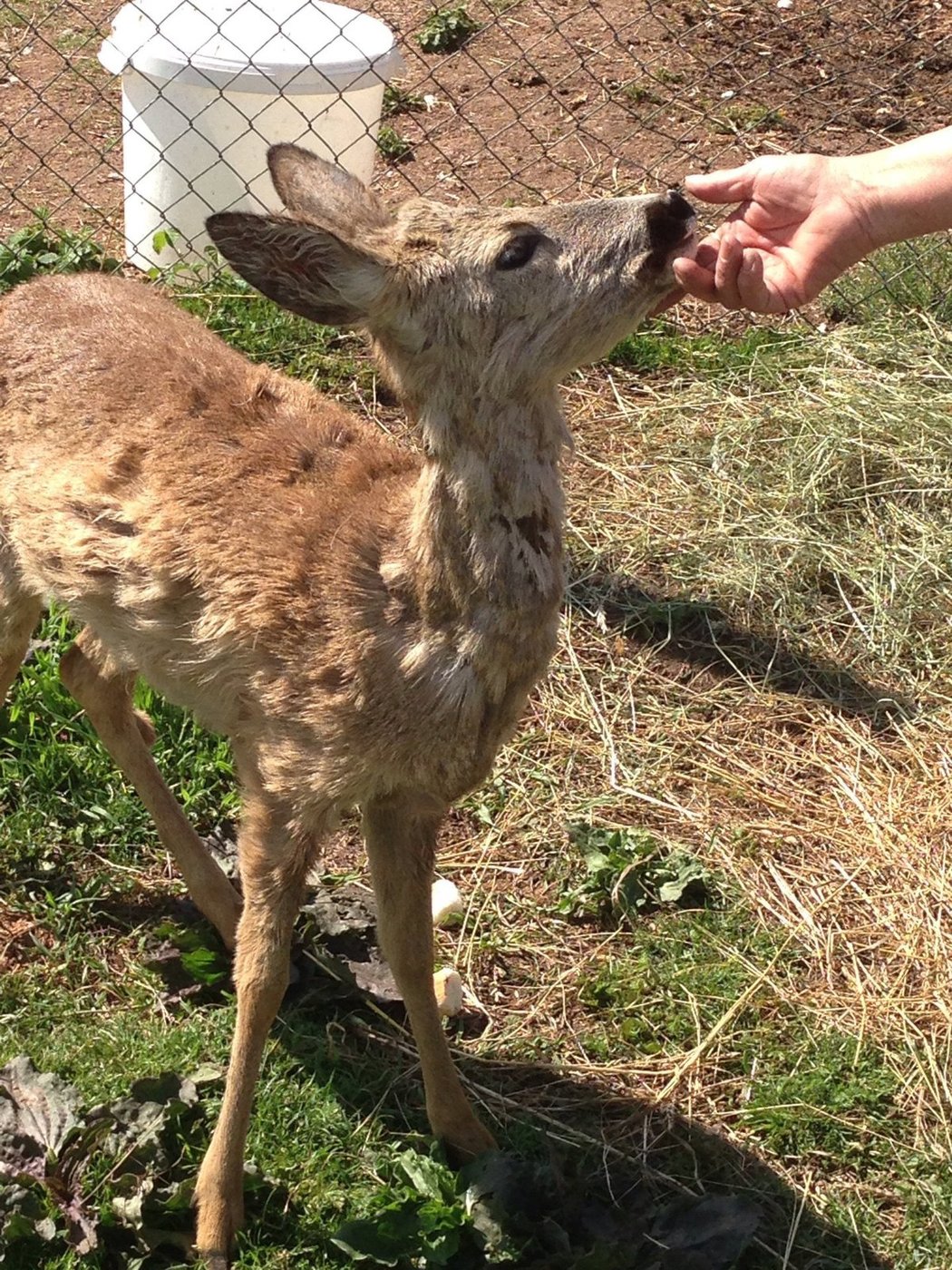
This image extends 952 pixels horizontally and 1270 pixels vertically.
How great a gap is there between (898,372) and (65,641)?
337 cm

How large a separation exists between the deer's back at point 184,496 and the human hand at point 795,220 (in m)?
1.12

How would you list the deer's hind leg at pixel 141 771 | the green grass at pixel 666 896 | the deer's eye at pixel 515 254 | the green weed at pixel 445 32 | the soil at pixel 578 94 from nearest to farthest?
the deer's eye at pixel 515 254, the green grass at pixel 666 896, the deer's hind leg at pixel 141 771, the soil at pixel 578 94, the green weed at pixel 445 32

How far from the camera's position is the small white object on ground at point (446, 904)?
4.08 meters

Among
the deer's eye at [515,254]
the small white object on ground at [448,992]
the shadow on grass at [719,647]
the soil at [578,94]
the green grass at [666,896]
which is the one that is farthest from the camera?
the soil at [578,94]

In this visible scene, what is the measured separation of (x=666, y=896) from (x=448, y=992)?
669 millimetres

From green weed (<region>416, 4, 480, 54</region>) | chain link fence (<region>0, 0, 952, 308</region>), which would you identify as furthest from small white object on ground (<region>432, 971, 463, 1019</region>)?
green weed (<region>416, 4, 480, 54</region>)

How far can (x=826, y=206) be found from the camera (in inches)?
155

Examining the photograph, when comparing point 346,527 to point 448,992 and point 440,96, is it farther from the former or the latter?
point 440,96

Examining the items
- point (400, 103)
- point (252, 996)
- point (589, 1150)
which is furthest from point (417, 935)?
point (400, 103)

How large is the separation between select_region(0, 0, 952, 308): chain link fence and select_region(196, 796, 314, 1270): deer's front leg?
3389mm

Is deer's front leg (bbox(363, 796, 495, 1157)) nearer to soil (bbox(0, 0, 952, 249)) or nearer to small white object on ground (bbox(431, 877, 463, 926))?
small white object on ground (bbox(431, 877, 463, 926))

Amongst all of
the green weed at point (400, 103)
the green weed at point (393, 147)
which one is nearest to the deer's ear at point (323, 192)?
the green weed at point (393, 147)

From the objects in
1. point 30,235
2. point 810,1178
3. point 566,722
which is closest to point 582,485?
point 566,722

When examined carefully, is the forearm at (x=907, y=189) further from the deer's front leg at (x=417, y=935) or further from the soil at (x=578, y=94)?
the soil at (x=578, y=94)
